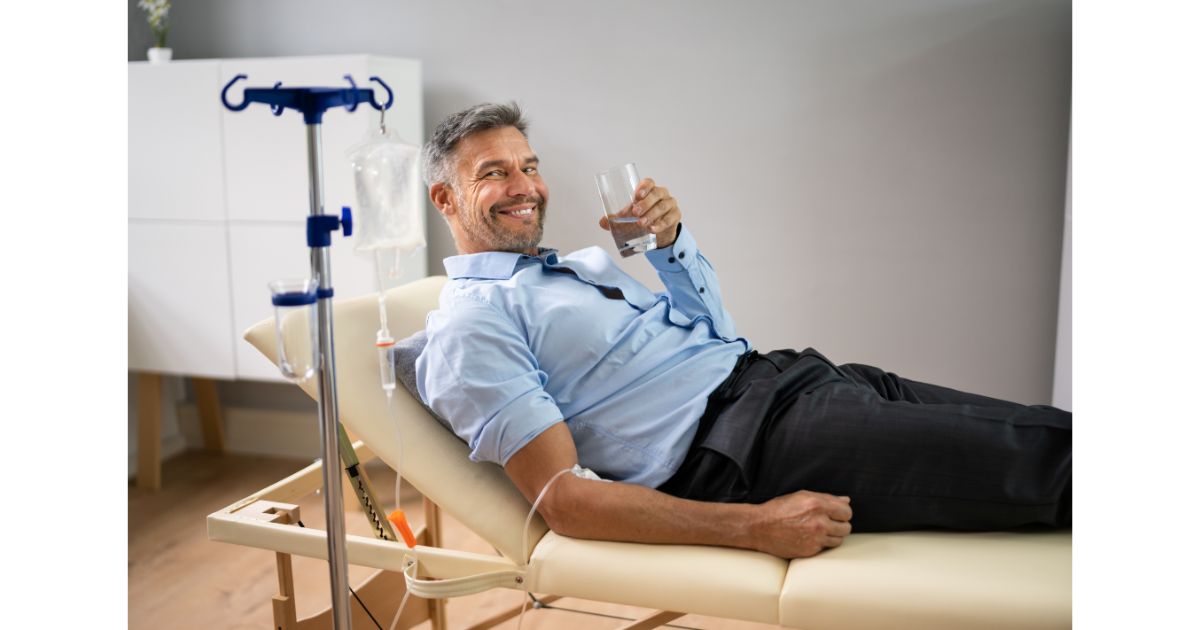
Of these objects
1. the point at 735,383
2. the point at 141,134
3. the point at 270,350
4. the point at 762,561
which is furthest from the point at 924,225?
the point at 141,134

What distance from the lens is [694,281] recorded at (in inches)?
77.4

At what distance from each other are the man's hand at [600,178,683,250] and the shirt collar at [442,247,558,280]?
7.7 inches

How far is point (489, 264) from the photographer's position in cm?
187

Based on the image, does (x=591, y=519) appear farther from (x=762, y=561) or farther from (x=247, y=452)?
(x=247, y=452)

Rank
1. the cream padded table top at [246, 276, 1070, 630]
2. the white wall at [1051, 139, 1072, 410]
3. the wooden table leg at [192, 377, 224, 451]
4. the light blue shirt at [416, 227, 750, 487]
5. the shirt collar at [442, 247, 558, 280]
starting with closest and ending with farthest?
the cream padded table top at [246, 276, 1070, 630] → the light blue shirt at [416, 227, 750, 487] → the shirt collar at [442, 247, 558, 280] → the white wall at [1051, 139, 1072, 410] → the wooden table leg at [192, 377, 224, 451]

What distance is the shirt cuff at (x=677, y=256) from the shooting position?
191 centimetres

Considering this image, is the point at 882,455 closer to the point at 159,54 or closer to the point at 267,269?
the point at 267,269

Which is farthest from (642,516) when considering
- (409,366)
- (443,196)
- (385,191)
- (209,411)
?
(209,411)

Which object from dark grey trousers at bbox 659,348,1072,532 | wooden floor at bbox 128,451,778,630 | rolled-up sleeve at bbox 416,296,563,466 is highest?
rolled-up sleeve at bbox 416,296,563,466

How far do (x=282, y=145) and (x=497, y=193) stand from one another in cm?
134

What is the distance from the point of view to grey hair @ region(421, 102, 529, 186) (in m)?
1.95

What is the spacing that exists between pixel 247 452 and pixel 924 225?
2512 millimetres

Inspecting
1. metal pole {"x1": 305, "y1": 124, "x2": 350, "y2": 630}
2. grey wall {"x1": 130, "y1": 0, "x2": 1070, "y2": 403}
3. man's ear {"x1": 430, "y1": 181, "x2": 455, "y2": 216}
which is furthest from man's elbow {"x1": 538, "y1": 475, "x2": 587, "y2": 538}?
grey wall {"x1": 130, "y1": 0, "x2": 1070, "y2": 403}

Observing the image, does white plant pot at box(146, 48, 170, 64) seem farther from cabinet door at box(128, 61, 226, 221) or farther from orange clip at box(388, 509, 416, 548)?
orange clip at box(388, 509, 416, 548)
